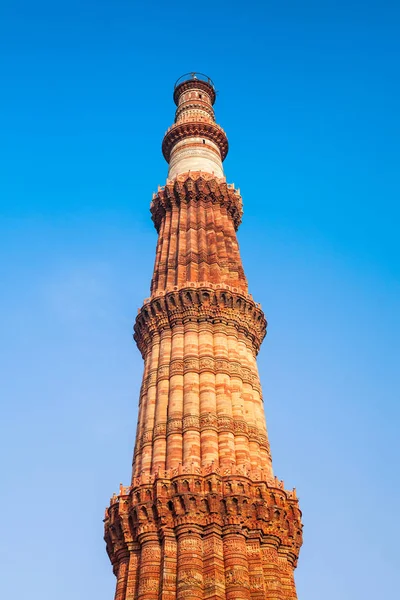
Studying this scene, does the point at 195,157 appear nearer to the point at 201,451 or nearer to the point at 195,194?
the point at 195,194

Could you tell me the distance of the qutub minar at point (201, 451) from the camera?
18.0 meters

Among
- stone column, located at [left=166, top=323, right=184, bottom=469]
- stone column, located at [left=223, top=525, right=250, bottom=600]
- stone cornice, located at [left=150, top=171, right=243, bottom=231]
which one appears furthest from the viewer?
stone cornice, located at [left=150, top=171, right=243, bottom=231]

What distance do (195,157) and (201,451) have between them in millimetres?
19246

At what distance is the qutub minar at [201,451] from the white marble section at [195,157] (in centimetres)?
396

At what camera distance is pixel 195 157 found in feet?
116

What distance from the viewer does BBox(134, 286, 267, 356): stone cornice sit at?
1007 inches

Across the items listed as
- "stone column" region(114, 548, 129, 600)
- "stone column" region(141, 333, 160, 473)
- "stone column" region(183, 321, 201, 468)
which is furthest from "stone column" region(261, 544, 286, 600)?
"stone column" region(141, 333, 160, 473)

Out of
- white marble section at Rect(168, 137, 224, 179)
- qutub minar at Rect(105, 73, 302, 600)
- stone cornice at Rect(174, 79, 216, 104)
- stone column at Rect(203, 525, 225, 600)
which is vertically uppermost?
stone cornice at Rect(174, 79, 216, 104)

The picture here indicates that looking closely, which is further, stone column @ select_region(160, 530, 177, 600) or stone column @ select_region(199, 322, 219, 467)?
stone column @ select_region(199, 322, 219, 467)

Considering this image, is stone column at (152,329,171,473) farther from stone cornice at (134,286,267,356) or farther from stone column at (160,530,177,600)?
stone column at (160,530,177,600)

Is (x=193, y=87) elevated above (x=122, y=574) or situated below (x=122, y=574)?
above

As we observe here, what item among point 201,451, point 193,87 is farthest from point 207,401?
point 193,87

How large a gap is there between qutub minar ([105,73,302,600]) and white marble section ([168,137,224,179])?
3.96 m

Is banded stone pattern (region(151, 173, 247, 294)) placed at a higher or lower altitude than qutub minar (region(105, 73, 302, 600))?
higher
